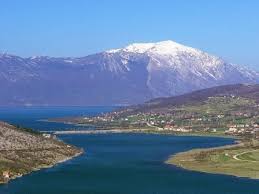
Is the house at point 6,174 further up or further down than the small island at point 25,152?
further down

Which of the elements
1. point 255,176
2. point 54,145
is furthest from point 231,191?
point 54,145

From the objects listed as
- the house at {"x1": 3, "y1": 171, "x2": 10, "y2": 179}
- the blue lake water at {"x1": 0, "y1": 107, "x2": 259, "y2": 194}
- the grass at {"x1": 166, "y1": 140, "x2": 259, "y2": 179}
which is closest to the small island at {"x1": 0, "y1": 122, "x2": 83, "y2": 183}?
the house at {"x1": 3, "y1": 171, "x2": 10, "y2": 179}

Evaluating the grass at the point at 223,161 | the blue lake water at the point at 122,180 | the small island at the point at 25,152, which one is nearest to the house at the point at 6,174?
the small island at the point at 25,152

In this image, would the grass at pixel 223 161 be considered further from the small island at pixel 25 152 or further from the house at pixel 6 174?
the house at pixel 6 174

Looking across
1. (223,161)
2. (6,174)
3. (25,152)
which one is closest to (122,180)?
(6,174)

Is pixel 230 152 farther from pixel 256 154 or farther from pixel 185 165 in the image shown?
pixel 185 165

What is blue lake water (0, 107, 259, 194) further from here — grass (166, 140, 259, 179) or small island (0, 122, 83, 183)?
grass (166, 140, 259, 179)

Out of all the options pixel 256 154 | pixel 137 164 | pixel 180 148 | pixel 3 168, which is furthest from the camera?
pixel 180 148
